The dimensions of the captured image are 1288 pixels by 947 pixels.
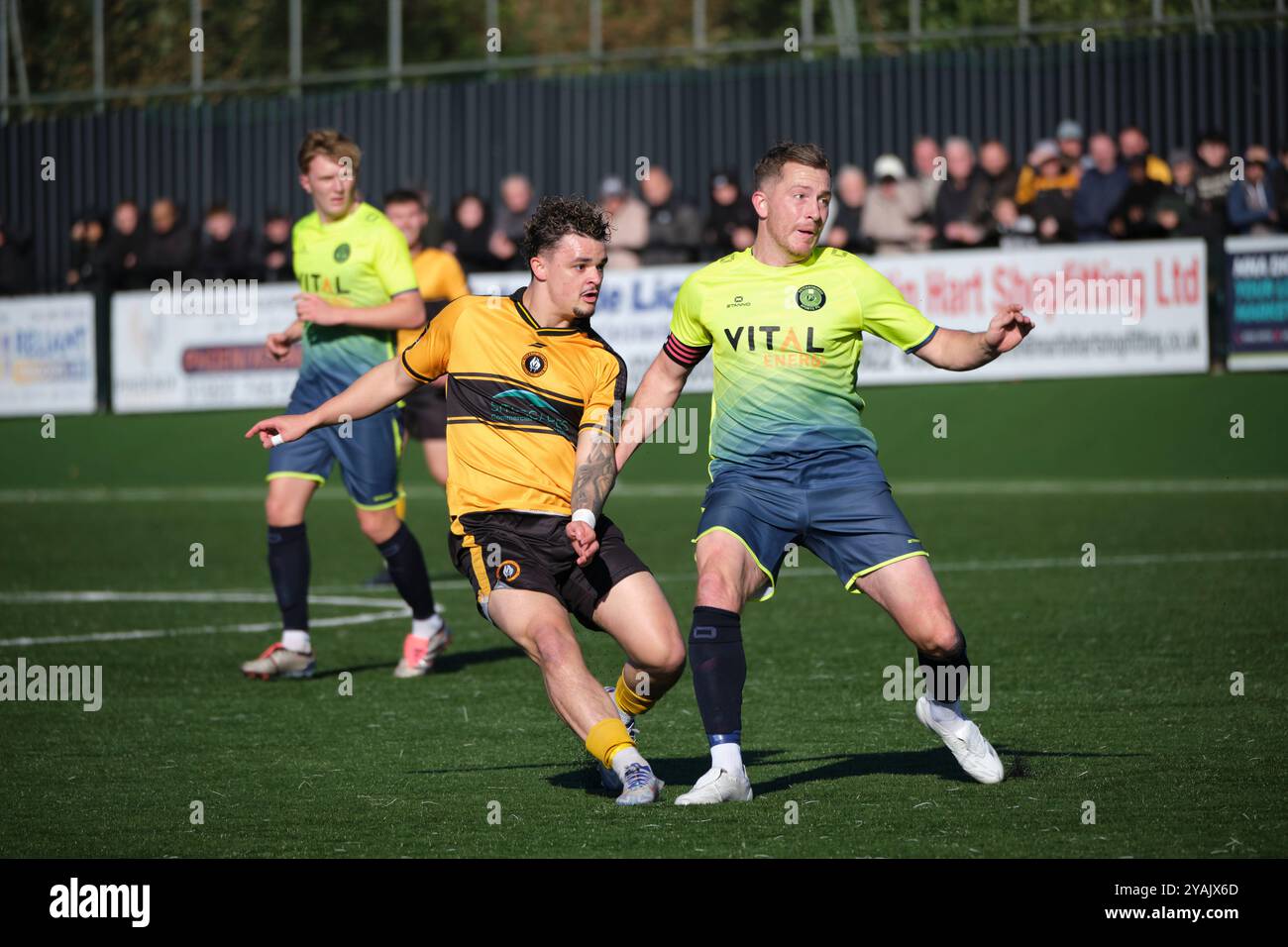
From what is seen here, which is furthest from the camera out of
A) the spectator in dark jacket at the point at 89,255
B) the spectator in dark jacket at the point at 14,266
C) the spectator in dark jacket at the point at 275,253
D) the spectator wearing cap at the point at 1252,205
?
the spectator in dark jacket at the point at 14,266

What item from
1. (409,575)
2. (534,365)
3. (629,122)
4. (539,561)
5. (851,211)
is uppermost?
(629,122)

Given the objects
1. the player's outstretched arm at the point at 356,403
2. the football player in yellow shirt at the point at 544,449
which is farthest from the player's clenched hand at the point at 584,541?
the player's outstretched arm at the point at 356,403

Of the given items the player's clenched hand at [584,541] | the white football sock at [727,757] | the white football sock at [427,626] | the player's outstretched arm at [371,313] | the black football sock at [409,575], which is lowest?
the white football sock at [727,757]

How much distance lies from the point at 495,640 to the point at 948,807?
506 centimetres

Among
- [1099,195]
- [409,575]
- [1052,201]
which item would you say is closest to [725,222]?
[1052,201]

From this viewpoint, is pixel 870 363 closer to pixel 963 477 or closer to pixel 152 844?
pixel 963 477

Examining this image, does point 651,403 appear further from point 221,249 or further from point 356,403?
point 221,249

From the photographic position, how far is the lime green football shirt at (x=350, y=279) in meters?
9.83

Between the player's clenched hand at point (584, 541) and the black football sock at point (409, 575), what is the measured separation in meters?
3.57

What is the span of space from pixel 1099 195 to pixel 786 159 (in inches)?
476

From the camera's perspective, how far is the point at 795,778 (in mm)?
6906

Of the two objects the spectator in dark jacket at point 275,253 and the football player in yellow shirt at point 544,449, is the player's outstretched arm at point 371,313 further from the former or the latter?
the spectator in dark jacket at point 275,253

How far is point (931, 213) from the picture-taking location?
1908cm

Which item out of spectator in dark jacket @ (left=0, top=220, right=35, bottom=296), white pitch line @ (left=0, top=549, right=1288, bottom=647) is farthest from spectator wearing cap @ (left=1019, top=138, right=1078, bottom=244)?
spectator in dark jacket @ (left=0, top=220, right=35, bottom=296)
